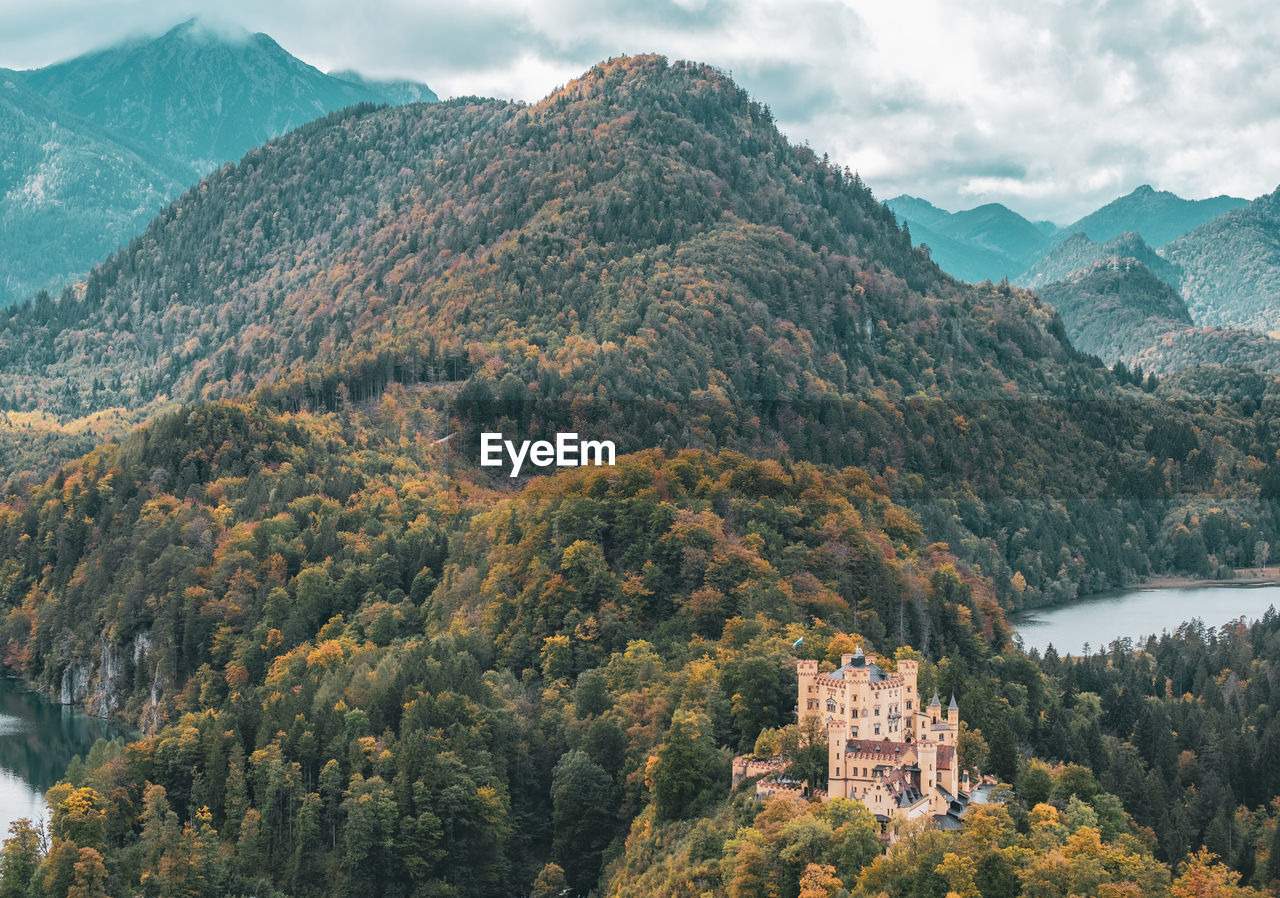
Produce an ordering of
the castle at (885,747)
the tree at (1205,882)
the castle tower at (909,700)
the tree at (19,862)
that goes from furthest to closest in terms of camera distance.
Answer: the tree at (19,862) → the castle tower at (909,700) → the tree at (1205,882) → the castle at (885,747)

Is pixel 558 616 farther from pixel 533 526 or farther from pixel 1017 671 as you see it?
pixel 1017 671

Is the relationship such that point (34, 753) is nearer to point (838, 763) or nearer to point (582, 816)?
point (582, 816)

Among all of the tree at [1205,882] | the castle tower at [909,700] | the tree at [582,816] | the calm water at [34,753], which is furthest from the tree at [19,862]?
the tree at [1205,882]

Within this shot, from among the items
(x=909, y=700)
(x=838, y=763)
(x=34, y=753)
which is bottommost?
(x=34, y=753)

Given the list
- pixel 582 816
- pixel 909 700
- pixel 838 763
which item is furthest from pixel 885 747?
pixel 582 816

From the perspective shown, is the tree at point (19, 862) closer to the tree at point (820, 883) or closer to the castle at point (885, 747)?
the castle at point (885, 747)

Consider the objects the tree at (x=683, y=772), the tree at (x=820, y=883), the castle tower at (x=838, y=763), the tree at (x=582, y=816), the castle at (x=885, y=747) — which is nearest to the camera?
the tree at (x=820, y=883)

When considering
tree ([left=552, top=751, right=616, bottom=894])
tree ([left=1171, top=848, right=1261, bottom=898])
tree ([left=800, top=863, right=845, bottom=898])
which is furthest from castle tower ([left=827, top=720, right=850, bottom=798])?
tree ([left=552, top=751, right=616, bottom=894])
